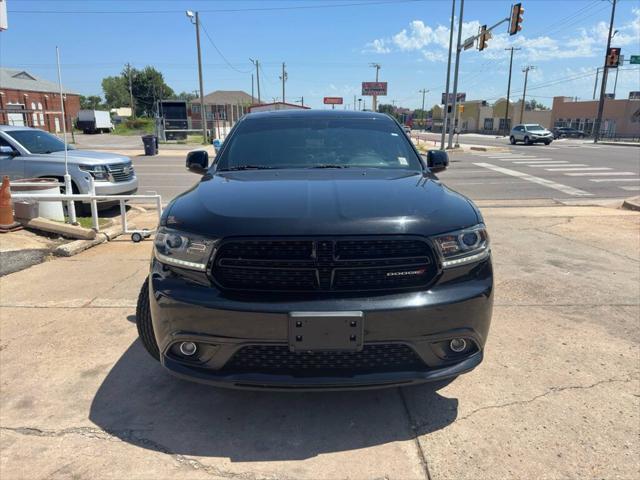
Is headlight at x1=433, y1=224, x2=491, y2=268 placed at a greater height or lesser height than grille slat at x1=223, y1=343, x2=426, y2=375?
greater

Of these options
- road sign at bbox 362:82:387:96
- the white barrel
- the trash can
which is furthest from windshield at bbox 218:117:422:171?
road sign at bbox 362:82:387:96

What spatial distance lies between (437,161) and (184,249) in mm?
2479

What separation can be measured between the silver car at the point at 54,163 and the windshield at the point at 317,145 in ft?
19.0

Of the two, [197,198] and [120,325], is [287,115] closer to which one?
[197,198]

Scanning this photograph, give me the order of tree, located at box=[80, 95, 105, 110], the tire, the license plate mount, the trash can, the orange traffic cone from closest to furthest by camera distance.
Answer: the license plate mount, the tire, the orange traffic cone, the trash can, tree, located at box=[80, 95, 105, 110]

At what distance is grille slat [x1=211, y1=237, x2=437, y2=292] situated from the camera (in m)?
2.43

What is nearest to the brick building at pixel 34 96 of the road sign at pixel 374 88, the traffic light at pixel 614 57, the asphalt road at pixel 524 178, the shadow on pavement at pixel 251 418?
the road sign at pixel 374 88

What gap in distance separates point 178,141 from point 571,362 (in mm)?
39409

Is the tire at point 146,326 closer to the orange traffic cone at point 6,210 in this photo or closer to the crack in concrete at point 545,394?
the crack in concrete at point 545,394

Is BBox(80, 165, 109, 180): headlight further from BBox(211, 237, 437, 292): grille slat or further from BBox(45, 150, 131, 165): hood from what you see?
BBox(211, 237, 437, 292): grille slat

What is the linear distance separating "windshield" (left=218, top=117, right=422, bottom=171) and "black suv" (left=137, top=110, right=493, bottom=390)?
1.15 metres

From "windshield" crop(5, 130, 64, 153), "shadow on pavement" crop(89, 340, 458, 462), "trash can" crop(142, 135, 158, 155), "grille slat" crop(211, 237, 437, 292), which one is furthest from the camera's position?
"trash can" crop(142, 135, 158, 155)

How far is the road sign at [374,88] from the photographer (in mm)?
66875

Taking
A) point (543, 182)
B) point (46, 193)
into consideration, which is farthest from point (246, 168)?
point (543, 182)
